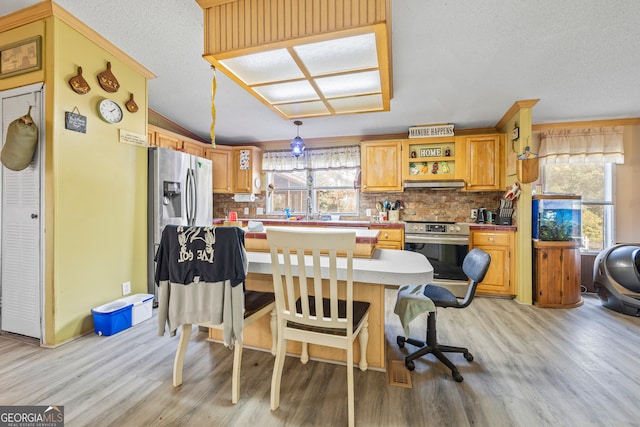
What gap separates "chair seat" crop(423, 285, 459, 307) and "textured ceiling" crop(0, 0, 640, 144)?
Answer: 1.98 meters

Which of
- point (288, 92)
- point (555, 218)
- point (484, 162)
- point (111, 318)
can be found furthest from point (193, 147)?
point (555, 218)

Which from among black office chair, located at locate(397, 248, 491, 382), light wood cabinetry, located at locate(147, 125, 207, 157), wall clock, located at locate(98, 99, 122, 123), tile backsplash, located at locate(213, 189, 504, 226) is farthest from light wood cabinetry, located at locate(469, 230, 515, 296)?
light wood cabinetry, located at locate(147, 125, 207, 157)

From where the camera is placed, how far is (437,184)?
4035 mm

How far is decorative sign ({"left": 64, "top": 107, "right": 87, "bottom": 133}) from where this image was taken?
7.23 feet

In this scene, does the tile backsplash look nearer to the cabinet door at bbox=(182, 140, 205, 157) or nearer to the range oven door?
the range oven door

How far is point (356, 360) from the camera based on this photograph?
6.30ft

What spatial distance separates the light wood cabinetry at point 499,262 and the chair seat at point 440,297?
1.88 m

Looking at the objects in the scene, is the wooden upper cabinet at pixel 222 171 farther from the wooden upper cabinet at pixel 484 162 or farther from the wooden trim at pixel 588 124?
the wooden trim at pixel 588 124

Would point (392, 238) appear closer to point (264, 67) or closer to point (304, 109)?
point (304, 109)

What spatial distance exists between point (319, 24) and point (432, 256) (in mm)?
3131

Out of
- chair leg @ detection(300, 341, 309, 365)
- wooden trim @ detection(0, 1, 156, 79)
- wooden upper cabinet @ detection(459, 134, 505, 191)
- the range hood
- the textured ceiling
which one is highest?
wooden trim @ detection(0, 1, 156, 79)

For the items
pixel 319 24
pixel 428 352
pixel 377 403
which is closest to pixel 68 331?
pixel 377 403

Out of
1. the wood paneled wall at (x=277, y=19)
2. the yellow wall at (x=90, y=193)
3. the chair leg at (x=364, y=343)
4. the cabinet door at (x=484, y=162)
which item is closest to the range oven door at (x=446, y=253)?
the cabinet door at (x=484, y=162)

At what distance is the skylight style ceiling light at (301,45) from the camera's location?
1.59 meters
